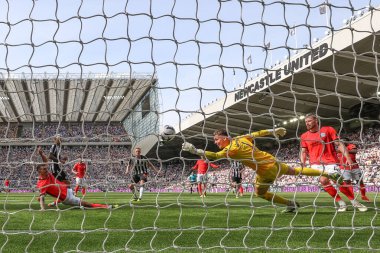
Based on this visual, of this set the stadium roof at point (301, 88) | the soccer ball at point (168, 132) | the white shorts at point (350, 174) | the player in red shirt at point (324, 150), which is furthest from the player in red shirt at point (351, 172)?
the soccer ball at point (168, 132)

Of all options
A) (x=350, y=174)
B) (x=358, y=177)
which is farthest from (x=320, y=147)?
(x=358, y=177)

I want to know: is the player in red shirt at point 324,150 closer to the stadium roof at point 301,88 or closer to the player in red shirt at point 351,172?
the player in red shirt at point 351,172

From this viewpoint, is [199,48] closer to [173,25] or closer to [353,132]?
[173,25]

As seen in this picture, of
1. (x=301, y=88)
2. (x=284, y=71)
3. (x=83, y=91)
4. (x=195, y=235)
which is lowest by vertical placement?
(x=195, y=235)

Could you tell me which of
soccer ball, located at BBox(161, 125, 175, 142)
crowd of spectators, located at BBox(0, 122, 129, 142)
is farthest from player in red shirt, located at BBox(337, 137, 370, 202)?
crowd of spectators, located at BBox(0, 122, 129, 142)

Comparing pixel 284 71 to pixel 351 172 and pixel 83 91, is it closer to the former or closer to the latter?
pixel 83 91

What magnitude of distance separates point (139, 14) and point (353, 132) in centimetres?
2389

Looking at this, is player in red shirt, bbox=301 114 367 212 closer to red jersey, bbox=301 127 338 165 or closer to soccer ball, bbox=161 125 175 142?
red jersey, bbox=301 127 338 165

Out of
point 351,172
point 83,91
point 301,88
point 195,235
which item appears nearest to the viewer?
point 83,91

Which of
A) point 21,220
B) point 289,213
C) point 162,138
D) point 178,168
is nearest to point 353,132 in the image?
point 178,168

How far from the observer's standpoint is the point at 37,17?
11.6ft

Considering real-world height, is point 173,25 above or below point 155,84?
above

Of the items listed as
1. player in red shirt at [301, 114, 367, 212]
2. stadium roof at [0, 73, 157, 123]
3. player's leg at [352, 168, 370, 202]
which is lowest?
player's leg at [352, 168, 370, 202]

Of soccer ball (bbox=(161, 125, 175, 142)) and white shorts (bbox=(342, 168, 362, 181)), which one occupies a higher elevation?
soccer ball (bbox=(161, 125, 175, 142))
